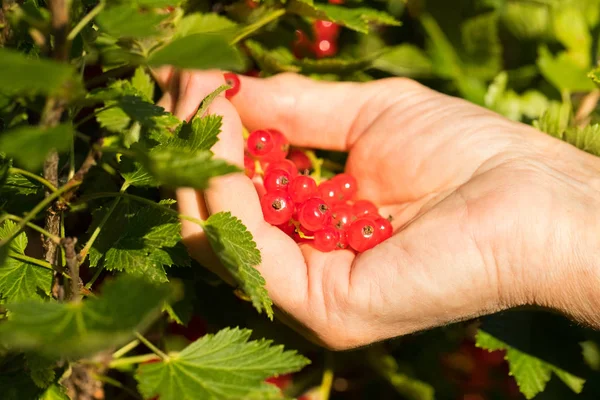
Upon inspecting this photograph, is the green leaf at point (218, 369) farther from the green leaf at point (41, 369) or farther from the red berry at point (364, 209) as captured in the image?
the red berry at point (364, 209)

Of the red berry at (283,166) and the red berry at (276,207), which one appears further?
the red berry at (283,166)

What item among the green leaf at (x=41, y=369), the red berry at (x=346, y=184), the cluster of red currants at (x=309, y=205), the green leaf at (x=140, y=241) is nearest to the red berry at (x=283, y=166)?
the cluster of red currants at (x=309, y=205)

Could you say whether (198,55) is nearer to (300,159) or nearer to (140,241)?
(140,241)

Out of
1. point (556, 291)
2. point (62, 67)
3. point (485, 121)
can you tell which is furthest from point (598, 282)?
point (62, 67)

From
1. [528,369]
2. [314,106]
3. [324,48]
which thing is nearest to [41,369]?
[314,106]

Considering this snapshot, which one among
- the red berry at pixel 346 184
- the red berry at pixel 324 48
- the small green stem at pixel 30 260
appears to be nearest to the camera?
the small green stem at pixel 30 260

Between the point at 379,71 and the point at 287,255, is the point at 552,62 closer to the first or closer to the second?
the point at 379,71
